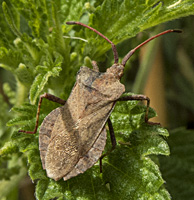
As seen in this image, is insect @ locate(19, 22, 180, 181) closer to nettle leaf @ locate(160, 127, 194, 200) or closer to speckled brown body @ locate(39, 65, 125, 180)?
speckled brown body @ locate(39, 65, 125, 180)

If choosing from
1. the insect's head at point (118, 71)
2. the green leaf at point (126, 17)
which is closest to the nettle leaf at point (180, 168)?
the insect's head at point (118, 71)

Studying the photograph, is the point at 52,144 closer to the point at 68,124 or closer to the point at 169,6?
the point at 68,124

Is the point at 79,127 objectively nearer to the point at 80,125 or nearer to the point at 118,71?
the point at 80,125

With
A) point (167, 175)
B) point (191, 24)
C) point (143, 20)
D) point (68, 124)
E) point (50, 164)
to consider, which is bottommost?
point (167, 175)

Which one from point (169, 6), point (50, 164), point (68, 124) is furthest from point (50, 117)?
point (169, 6)

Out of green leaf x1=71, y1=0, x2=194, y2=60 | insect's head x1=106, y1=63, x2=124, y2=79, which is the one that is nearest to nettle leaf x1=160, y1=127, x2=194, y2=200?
insect's head x1=106, y1=63, x2=124, y2=79

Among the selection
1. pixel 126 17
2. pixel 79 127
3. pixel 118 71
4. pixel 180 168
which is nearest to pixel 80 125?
pixel 79 127
